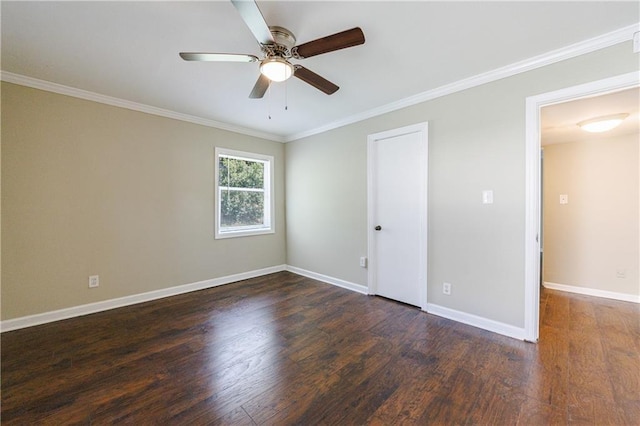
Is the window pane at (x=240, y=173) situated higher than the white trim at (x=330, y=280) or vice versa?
the window pane at (x=240, y=173)

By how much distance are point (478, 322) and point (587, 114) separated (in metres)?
2.60

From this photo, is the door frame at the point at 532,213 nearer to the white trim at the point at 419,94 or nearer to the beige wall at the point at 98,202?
the white trim at the point at 419,94

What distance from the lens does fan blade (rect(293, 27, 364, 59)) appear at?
1.56 metres

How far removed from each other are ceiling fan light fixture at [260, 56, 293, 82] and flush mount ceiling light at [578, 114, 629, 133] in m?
3.50

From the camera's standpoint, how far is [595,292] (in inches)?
140

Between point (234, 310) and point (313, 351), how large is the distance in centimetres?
130

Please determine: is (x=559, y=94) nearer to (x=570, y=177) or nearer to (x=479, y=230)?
(x=479, y=230)

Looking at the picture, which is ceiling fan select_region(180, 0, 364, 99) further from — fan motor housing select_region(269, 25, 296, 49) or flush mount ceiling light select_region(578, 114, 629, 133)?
flush mount ceiling light select_region(578, 114, 629, 133)

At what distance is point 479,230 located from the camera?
8.58ft

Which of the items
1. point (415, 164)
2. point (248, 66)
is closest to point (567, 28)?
point (415, 164)

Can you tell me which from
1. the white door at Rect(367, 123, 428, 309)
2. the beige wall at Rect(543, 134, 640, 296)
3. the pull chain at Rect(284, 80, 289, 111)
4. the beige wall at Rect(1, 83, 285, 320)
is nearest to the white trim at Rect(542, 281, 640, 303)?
the beige wall at Rect(543, 134, 640, 296)

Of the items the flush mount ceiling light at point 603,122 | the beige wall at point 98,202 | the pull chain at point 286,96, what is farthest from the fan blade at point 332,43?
Result: the flush mount ceiling light at point 603,122

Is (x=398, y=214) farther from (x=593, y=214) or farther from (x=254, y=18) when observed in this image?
(x=593, y=214)

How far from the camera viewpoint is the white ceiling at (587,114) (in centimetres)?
244
